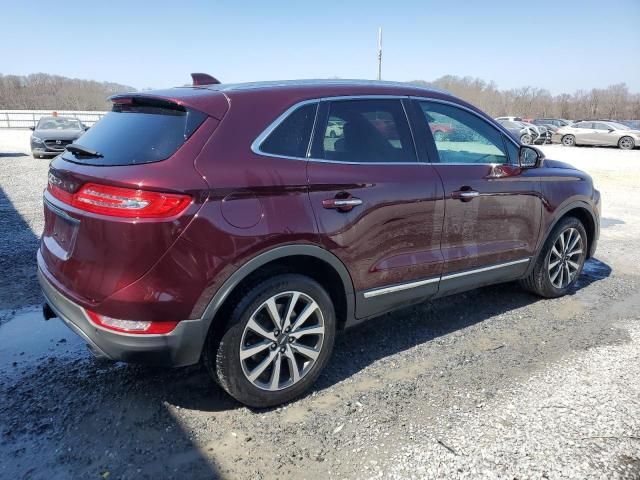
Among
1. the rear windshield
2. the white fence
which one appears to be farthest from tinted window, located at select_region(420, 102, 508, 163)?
the white fence

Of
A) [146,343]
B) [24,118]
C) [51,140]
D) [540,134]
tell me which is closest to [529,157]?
[146,343]

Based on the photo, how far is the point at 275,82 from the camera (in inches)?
129

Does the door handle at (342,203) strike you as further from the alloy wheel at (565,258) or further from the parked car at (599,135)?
the parked car at (599,135)

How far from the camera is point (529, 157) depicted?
13.8ft

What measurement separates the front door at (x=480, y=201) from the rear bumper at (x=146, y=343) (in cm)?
190

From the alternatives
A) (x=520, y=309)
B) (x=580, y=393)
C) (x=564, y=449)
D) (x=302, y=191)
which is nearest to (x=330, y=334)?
(x=302, y=191)

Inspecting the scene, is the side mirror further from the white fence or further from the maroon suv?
the white fence

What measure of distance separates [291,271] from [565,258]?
3.08m

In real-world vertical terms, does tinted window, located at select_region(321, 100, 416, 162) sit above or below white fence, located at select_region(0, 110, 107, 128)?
below

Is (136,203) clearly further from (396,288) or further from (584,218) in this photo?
(584,218)

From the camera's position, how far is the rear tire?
4547 millimetres

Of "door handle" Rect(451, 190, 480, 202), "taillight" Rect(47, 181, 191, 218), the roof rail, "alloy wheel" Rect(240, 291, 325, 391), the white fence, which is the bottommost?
"alloy wheel" Rect(240, 291, 325, 391)

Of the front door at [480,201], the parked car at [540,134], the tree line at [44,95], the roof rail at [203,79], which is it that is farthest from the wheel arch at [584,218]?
the tree line at [44,95]

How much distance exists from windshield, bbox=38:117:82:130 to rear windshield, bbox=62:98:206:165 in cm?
1616
